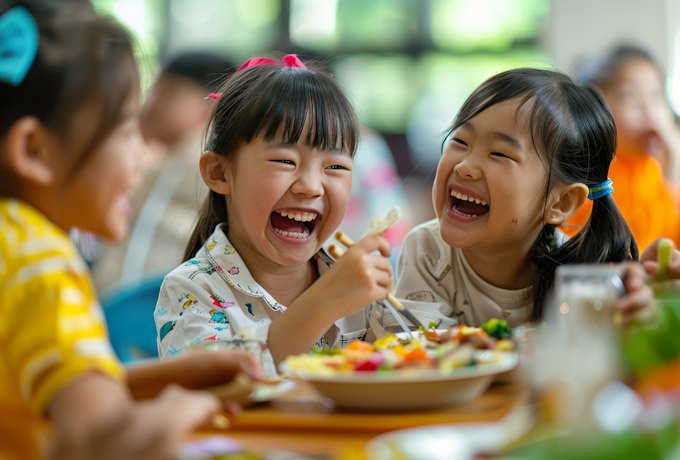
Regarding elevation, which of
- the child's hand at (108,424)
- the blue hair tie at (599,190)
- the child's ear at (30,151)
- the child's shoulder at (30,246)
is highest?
the child's ear at (30,151)

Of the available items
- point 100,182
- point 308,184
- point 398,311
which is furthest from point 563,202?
point 100,182

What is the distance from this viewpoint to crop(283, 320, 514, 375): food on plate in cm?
108

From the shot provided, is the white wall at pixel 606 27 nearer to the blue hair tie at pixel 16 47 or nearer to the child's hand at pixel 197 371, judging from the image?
the child's hand at pixel 197 371

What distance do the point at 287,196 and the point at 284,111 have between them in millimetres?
145

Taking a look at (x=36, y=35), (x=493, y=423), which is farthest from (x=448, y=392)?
(x=36, y=35)

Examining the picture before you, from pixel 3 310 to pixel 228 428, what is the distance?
11.7 inches

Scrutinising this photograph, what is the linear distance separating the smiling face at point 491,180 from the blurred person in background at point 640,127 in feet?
4.85

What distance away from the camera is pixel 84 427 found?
0.77 m

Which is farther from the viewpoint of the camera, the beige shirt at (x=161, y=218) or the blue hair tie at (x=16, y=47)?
the beige shirt at (x=161, y=218)

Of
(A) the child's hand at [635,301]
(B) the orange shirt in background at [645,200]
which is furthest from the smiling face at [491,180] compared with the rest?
(B) the orange shirt in background at [645,200]

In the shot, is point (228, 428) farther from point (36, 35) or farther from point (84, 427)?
point (36, 35)

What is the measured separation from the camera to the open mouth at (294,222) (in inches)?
67.1

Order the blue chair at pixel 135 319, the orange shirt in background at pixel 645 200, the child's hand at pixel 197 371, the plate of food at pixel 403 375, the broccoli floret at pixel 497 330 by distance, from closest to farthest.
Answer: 1. the plate of food at pixel 403 375
2. the child's hand at pixel 197 371
3. the broccoli floret at pixel 497 330
4. the blue chair at pixel 135 319
5. the orange shirt in background at pixel 645 200

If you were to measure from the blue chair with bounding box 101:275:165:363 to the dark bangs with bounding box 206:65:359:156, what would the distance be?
19.2 inches
